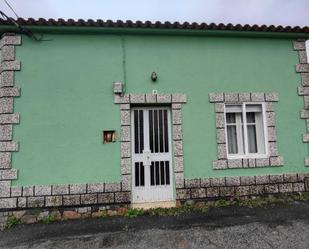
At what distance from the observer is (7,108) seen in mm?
4957

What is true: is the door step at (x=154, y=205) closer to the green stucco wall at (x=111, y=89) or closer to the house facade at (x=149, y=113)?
the house facade at (x=149, y=113)

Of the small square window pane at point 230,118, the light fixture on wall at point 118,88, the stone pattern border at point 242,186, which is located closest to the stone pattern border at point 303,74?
the stone pattern border at point 242,186

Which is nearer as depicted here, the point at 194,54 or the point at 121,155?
the point at 121,155

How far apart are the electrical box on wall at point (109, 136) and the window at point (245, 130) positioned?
274 centimetres

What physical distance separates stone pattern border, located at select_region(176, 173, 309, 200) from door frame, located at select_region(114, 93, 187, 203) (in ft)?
0.92

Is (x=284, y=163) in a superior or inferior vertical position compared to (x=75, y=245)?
superior

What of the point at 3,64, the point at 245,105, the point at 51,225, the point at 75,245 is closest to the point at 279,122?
the point at 245,105

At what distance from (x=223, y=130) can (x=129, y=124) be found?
2227mm

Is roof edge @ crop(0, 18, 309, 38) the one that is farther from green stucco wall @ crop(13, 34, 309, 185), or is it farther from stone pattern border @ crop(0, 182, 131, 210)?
stone pattern border @ crop(0, 182, 131, 210)

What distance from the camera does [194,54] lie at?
220 inches

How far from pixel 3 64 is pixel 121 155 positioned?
331 centimetres

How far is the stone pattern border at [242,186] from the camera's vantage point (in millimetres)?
5230

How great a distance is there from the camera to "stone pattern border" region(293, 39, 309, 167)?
18.6 ft

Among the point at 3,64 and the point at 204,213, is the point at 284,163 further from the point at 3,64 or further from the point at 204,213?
the point at 3,64
